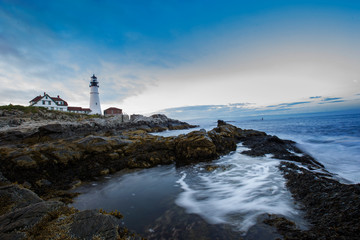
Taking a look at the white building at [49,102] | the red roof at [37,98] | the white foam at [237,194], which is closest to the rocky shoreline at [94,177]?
the white foam at [237,194]

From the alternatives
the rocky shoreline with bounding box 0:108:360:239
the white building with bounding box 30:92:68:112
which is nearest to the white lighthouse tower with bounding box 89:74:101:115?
the white building with bounding box 30:92:68:112

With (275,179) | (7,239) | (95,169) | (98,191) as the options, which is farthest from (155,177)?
(7,239)

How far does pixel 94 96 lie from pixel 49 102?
1251 cm

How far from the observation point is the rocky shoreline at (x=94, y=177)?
8.46ft

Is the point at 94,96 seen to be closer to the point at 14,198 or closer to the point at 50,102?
the point at 50,102

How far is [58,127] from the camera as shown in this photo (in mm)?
16781

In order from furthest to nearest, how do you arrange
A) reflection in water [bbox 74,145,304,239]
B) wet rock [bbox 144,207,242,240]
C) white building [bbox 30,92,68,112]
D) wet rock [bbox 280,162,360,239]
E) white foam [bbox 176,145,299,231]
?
white building [bbox 30,92,68,112], white foam [bbox 176,145,299,231], reflection in water [bbox 74,145,304,239], wet rock [bbox 144,207,242,240], wet rock [bbox 280,162,360,239]

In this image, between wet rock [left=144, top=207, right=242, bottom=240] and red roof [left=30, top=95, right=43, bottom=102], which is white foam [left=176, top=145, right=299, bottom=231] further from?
red roof [left=30, top=95, right=43, bottom=102]

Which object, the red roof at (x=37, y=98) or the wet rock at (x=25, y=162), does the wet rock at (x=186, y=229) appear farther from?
the red roof at (x=37, y=98)

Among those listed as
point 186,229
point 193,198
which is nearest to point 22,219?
point 186,229

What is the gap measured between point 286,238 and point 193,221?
6.57 ft

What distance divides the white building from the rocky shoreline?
4204 cm

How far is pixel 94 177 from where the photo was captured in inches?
293

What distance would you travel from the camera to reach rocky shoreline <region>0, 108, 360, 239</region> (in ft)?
8.46
